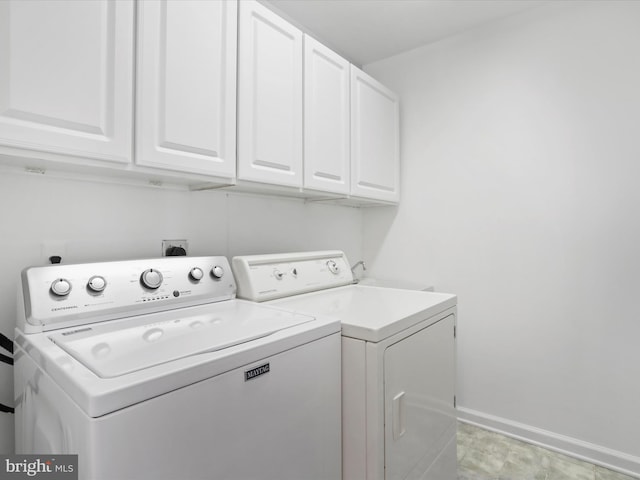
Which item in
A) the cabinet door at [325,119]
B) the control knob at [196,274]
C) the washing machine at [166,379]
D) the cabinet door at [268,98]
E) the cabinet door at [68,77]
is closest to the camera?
the washing machine at [166,379]

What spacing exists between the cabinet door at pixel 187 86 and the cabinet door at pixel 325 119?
0.46 meters

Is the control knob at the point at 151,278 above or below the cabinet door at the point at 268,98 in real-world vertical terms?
below

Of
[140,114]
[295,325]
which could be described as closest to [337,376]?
[295,325]

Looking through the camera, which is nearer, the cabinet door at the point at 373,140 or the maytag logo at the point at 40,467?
the maytag logo at the point at 40,467

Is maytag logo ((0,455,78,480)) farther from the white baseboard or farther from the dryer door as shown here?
the white baseboard

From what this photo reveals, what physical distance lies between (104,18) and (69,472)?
1186 mm

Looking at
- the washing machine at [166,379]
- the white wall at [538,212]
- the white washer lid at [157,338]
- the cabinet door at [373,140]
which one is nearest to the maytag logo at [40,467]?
the washing machine at [166,379]

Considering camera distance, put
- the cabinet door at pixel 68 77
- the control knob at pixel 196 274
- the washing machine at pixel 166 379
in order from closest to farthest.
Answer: the washing machine at pixel 166 379 → the cabinet door at pixel 68 77 → the control knob at pixel 196 274

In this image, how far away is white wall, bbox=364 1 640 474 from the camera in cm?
186

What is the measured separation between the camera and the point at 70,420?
668 mm

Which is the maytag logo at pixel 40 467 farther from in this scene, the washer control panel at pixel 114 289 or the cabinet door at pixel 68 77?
the cabinet door at pixel 68 77

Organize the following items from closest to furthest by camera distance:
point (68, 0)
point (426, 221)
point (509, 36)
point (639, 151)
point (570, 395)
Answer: point (68, 0)
point (639, 151)
point (570, 395)
point (509, 36)
point (426, 221)

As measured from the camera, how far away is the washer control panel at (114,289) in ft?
3.24

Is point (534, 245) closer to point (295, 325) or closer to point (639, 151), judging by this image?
point (639, 151)
